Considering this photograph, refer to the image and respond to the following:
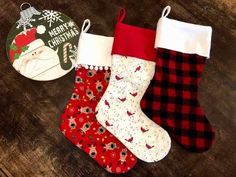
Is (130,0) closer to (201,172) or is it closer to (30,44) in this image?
(30,44)

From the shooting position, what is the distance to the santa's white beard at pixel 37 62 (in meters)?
1.22

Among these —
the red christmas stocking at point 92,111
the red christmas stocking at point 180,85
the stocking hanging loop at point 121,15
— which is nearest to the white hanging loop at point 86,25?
the red christmas stocking at point 92,111

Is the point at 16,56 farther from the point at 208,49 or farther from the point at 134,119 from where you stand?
the point at 208,49

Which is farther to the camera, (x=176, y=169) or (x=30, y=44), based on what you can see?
(x=30, y=44)

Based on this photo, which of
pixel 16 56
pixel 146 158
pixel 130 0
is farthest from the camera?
pixel 130 0

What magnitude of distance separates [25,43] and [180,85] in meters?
0.63

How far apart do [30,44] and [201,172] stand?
0.81m

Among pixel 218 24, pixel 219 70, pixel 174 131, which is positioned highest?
pixel 218 24

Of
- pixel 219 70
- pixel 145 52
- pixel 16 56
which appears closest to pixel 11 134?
pixel 16 56

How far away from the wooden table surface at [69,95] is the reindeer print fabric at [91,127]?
3 centimetres

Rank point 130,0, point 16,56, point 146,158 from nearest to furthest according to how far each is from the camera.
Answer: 1. point 146,158
2. point 16,56
3. point 130,0

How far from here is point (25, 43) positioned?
124 cm

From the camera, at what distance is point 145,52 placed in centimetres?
119

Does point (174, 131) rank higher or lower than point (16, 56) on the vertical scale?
lower
